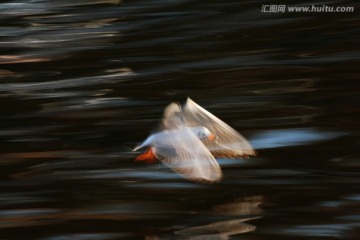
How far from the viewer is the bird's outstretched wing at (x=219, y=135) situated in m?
4.87

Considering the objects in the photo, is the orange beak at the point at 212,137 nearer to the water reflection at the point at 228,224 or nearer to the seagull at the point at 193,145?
the seagull at the point at 193,145

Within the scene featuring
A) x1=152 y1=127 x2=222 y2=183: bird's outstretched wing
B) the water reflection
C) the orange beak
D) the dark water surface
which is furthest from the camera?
the orange beak

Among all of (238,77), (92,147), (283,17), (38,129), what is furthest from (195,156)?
(283,17)

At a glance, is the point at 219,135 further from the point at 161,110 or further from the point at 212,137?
the point at 161,110

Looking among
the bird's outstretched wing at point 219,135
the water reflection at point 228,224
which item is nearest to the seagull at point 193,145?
the bird's outstretched wing at point 219,135

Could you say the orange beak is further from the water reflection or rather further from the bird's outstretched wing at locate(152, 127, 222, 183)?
the water reflection

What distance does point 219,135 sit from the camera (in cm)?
504

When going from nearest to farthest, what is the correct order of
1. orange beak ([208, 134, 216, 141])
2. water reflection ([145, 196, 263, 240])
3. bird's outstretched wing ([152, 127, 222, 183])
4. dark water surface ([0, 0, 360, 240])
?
water reflection ([145, 196, 263, 240]), dark water surface ([0, 0, 360, 240]), bird's outstretched wing ([152, 127, 222, 183]), orange beak ([208, 134, 216, 141])

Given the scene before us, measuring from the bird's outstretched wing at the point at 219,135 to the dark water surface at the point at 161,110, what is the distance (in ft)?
0.19

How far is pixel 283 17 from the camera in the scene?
25.4 ft

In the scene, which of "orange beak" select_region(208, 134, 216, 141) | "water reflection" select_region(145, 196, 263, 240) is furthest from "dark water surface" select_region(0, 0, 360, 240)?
"orange beak" select_region(208, 134, 216, 141)

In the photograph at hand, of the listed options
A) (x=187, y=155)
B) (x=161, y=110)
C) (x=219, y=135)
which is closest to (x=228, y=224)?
(x=187, y=155)

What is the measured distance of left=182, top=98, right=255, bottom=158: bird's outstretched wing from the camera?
4.87 meters

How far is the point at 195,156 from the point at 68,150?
937 millimetres
